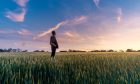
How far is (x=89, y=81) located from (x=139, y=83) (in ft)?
3.04

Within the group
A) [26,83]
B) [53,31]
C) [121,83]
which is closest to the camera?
[26,83]

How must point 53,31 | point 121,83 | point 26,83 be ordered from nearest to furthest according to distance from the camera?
point 26,83
point 121,83
point 53,31

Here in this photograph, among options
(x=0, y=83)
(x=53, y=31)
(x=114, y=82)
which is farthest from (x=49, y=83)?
(x=53, y=31)

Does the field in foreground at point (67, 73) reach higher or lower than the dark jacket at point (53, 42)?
lower

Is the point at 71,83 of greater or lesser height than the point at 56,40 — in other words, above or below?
below

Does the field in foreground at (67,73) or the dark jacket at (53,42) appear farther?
the dark jacket at (53,42)

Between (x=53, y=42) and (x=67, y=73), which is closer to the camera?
(x=67, y=73)

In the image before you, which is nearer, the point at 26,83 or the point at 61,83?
the point at 26,83

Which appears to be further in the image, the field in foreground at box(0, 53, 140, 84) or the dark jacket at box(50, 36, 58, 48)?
the dark jacket at box(50, 36, 58, 48)

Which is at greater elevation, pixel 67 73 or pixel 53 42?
pixel 53 42

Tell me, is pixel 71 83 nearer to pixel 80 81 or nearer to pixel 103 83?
pixel 80 81

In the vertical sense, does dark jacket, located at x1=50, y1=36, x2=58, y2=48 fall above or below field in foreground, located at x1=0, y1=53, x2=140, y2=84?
above

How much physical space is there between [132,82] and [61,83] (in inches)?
52.3

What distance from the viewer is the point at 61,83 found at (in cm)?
488
